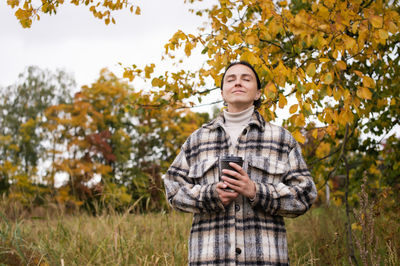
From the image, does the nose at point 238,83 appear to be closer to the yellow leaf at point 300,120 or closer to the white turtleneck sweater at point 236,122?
the white turtleneck sweater at point 236,122

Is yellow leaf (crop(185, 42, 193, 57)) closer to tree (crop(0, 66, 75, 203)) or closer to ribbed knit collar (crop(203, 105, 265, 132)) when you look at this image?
ribbed knit collar (crop(203, 105, 265, 132))

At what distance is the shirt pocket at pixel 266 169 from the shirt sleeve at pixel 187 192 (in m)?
0.24

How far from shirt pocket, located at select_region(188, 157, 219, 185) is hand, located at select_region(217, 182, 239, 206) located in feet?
0.67

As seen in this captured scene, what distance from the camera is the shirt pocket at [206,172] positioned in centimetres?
198

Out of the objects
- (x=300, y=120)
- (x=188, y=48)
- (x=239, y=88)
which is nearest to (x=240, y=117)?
(x=239, y=88)

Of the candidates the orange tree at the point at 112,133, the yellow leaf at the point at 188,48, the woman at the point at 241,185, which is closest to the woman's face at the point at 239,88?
the woman at the point at 241,185

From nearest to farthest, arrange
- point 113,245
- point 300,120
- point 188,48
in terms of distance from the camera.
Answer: point 300,120
point 188,48
point 113,245

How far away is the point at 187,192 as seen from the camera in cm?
Result: 194

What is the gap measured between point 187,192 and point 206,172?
0.52 ft

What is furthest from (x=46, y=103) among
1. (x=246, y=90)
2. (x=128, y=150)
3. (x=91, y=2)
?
(x=246, y=90)

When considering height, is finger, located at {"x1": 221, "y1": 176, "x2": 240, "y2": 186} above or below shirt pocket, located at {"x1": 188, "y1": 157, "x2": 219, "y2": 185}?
below

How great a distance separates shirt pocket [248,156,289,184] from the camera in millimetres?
1930

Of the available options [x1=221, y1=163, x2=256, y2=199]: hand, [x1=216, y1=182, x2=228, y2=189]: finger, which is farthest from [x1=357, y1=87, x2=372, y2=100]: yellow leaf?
[x1=216, y1=182, x2=228, y2=189]: finger

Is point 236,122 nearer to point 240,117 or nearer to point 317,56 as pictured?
point 240,117
